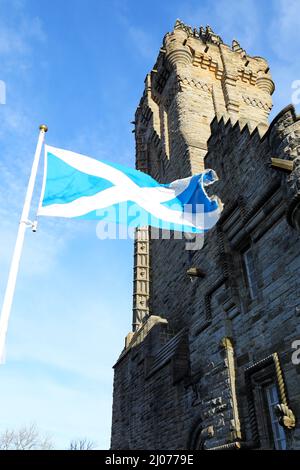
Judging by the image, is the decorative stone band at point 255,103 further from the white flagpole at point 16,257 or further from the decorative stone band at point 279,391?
the decorative stone band at point 279,391

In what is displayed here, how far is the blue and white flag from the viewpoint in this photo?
757 cm

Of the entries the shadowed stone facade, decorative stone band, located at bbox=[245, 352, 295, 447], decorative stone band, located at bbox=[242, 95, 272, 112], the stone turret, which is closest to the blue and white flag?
the shadowed stone facade

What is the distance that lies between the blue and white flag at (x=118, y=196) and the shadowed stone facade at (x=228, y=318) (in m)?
1.05

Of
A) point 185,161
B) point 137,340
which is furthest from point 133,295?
point 185,161

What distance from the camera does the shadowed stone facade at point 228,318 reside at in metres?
7.51

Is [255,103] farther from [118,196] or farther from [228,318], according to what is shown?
[118,196]

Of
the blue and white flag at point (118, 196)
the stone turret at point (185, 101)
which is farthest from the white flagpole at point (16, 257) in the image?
the stone turret at point (185, 101)

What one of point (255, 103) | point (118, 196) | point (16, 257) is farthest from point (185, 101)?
point (16, 257)

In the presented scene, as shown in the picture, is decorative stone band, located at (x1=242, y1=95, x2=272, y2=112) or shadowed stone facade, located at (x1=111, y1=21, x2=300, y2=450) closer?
shadowed stone facade, located at (x1=111, y1=21, x2=300, y2=450)

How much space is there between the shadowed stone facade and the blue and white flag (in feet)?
3.43

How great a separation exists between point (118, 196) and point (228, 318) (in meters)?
3.75

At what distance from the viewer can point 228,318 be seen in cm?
922

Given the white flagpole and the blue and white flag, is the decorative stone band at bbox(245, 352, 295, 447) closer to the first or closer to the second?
the blue and white flag
